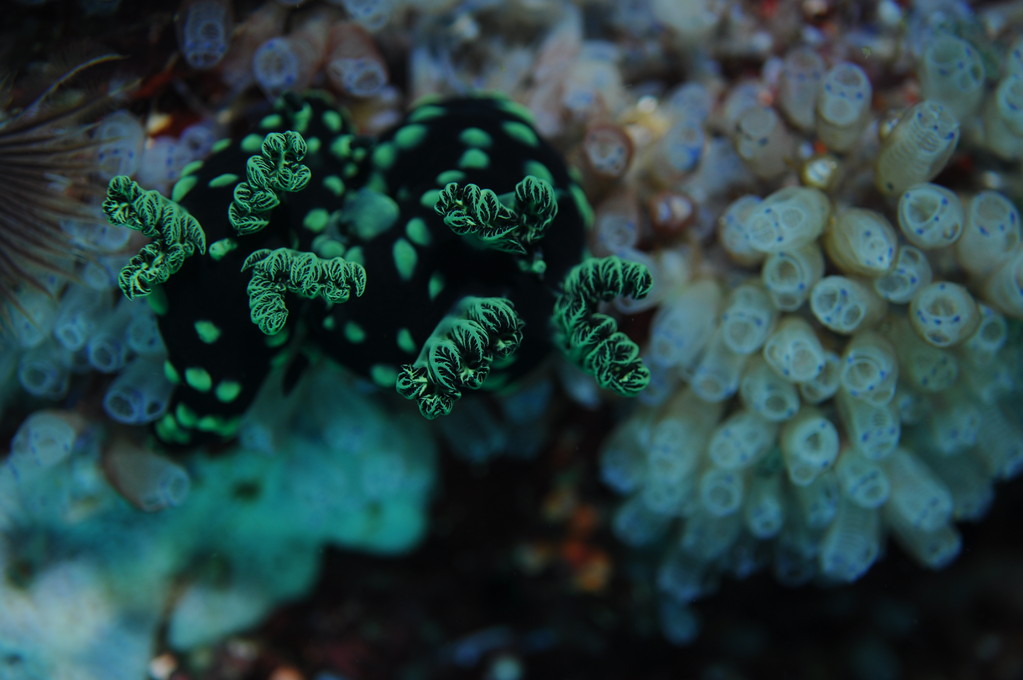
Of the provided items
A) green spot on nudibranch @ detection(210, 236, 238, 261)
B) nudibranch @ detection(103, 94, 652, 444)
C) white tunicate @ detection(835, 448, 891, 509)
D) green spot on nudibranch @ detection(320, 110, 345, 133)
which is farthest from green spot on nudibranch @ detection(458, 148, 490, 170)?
white tunicate @ detection(835, 448, 891, 509)

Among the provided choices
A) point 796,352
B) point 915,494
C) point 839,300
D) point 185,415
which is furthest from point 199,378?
point 915,494

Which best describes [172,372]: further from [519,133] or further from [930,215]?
[930,215]

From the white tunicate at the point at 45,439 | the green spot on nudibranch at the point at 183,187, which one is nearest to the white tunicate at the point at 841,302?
the green spot on nudibranch at the point at 183,187

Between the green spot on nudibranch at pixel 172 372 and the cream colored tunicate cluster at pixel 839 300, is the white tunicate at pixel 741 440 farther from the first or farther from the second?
the green spot on nudibranch at pixel 172 372

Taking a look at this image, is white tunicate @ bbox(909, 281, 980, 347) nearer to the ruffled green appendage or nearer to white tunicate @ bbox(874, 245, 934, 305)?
white tunicate @ bbox(874, 245, 934, 305)

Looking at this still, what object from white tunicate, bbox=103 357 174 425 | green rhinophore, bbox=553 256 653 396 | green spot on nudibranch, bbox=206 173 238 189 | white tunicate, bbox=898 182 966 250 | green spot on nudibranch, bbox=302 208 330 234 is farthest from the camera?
white tunicate, bbox=103 357 174 425
